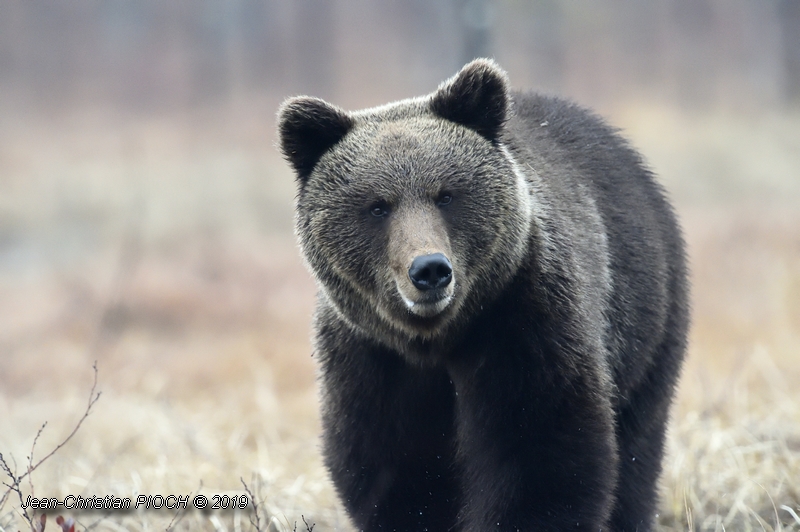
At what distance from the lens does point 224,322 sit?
1406 cm

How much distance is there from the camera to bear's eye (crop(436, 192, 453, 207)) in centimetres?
412

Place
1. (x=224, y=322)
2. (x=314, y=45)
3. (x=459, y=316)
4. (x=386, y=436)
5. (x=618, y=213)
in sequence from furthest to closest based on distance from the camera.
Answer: (x=314, y=45) < (x=224, y=322) < (x=618, y=213) < (x=386, y=436) < (x=459, y=316)

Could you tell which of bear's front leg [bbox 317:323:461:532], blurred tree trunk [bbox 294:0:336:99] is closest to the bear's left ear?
bear's front leg [bbox 317:323:461:532]

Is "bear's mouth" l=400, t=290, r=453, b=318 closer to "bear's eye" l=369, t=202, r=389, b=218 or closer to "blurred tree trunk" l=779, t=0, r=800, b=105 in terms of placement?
"bear's eye" l=369, t=202, r=389, b=218

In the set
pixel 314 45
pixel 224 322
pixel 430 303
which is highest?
pixel 314 45

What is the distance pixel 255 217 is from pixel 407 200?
48.3 feet

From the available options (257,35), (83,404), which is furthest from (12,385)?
(257,35)

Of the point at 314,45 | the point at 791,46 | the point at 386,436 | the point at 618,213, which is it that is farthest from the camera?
the point at 314,45

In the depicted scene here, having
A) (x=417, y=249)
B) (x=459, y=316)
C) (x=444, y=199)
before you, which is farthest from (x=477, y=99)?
(x=459, y=316)

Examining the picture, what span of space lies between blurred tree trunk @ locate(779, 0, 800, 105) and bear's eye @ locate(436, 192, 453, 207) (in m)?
19.4

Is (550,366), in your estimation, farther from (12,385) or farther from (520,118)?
(12,385)

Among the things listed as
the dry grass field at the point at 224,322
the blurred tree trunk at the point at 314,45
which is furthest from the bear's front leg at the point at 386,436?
the blurred tree trunk at the point at 314,45

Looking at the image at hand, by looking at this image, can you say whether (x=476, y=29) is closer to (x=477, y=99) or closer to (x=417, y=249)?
(x=477, y=99)

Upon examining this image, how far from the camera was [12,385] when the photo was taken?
1181 cm
